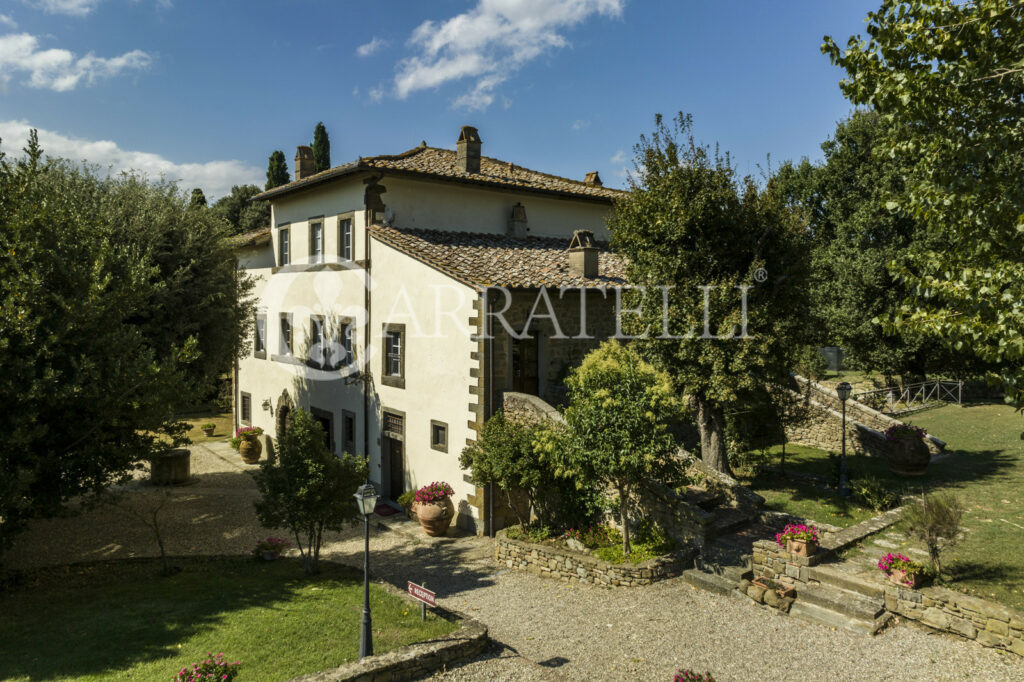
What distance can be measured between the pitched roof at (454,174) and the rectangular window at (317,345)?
4556 millimetres

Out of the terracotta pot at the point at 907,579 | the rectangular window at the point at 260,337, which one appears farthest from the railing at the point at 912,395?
the rectangular window at the point at 260,337

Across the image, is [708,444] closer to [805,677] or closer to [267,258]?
[805,677]

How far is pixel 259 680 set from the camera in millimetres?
8195

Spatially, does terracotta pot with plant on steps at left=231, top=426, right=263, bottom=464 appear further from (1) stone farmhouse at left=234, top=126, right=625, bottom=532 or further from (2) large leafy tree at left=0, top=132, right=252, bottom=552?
(2) large leafy tree at left=0, top=132, right=252, bottom=552

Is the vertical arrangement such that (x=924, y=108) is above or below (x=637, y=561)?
above

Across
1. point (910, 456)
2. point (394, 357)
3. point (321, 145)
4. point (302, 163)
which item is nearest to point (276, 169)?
point (321, 145)

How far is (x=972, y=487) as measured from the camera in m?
15.3

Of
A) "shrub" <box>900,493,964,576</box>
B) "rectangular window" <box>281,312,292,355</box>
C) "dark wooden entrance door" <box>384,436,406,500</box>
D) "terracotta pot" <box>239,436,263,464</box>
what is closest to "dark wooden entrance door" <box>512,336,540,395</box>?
"dark wooden entrance door" <box>384,436,406,500</box>

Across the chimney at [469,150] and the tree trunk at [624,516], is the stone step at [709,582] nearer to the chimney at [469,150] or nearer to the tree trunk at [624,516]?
the tree trunk at [624,516]

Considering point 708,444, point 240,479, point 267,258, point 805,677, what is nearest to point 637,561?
point 805,677

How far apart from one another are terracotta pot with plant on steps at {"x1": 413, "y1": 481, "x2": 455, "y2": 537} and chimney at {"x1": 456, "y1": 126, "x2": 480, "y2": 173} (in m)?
10.7

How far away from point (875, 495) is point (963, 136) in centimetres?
946

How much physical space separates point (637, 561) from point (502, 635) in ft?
10.7

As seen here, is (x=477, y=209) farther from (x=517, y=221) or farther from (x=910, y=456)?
(x=910, y=456)
